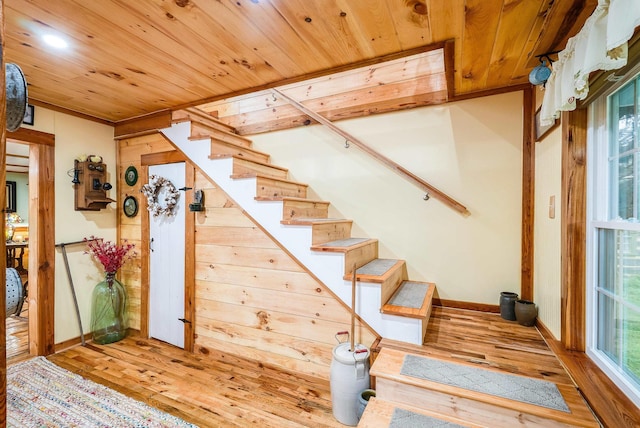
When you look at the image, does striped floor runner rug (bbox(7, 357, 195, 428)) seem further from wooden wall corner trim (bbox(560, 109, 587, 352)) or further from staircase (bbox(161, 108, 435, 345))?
wooden wall corner trim (bbox(560, 109, 587, 352))

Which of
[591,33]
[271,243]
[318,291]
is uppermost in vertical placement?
[591,33]

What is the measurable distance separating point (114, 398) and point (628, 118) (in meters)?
3.48

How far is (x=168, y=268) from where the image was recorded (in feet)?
9.80

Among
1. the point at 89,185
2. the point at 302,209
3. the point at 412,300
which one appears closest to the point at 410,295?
the point at 412,300

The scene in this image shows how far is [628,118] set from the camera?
49.9 inches

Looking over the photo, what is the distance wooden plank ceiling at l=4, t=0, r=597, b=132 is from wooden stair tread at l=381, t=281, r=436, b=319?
5.30 ft

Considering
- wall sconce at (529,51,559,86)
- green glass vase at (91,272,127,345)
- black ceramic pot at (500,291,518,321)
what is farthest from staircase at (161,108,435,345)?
green glass vase at (91,272,127,345)

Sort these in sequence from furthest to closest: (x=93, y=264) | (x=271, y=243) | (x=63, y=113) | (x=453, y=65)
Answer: (x=93, y=264)
(x=63, y=113)
(x=271, y=243)
(x=453, y=65)

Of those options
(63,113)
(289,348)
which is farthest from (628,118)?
(63,113)

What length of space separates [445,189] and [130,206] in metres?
3.35

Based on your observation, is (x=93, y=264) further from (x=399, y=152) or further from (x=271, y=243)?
(x=399, y=152)

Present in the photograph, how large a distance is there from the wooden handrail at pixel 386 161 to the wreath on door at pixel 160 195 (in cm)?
154

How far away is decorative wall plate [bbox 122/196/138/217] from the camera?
323cm

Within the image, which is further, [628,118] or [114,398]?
[114,398]
